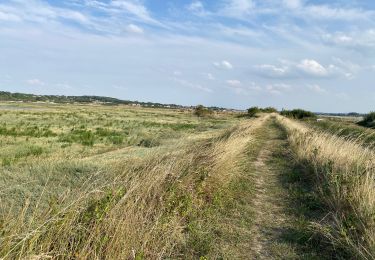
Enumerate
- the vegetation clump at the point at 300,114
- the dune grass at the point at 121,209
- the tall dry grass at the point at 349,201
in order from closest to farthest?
the dune grass at the point at 121,209
the tall dry grass at the point at 349,201
the vegetation clump at the point at 300,114

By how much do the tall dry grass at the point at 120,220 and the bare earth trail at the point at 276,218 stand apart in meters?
1.07

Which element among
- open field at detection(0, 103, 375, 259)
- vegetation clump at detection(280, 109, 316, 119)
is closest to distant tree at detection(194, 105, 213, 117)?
vegetation clump at detection(280, 109, 316, 119)

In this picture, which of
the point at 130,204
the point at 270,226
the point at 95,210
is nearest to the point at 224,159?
the point at 270,226

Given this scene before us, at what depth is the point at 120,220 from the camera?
14.4ft

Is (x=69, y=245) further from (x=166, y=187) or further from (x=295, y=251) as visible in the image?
(x=295, y=251)

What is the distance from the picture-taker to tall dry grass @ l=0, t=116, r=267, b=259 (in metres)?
3.74

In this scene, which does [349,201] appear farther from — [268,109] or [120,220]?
[268,109]

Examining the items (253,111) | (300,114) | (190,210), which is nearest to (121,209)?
(190,210)

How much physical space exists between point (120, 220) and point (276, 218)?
3.85 m

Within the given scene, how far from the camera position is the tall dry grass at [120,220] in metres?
3.74

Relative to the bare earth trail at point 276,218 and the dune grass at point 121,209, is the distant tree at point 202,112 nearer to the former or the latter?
the bare earth trail at point 276,218

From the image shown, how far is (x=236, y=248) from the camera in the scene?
5.82 m

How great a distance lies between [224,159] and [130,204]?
4475mm

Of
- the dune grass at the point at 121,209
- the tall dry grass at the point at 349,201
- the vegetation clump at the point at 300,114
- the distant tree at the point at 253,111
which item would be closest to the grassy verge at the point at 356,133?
the tall dry grass at the point at 349,201
